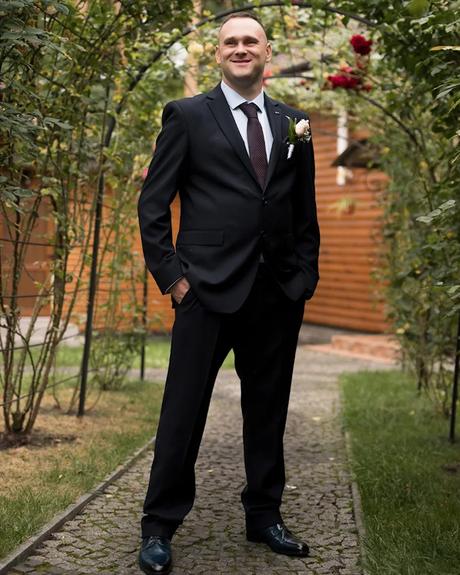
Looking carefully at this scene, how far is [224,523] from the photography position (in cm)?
391

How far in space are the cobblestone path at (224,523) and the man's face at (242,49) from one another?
6.09ft

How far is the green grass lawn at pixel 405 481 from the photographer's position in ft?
11.1

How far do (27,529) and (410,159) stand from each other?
4.62 metres

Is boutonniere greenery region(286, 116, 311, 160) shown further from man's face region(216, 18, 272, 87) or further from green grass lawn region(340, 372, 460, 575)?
green grass lawn region(340, 372, 460, 575)

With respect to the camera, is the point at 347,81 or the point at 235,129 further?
the point at 347,81

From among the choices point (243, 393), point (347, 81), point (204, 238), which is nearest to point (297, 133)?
point (204, 238)

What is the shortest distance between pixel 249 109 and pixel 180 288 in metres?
0.76

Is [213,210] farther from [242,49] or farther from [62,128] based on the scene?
[62,128]

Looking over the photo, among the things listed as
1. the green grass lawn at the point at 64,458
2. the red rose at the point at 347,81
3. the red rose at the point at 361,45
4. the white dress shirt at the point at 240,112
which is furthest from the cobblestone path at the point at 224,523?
the red rose at the point at 361,45

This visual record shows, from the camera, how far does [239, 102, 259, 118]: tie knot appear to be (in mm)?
3422

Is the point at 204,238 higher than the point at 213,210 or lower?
lower

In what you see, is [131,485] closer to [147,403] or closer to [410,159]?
[147,403]

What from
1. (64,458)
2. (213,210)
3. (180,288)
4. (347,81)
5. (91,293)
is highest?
(347,81)

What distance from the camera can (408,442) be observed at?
18.9 feet
